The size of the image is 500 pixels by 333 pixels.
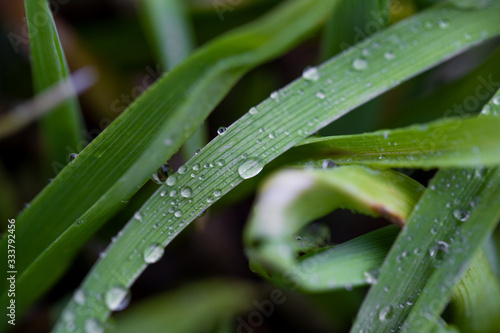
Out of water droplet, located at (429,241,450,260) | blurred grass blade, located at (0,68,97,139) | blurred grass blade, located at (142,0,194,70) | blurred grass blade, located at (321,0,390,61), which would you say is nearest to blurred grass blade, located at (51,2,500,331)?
blurred grass blade, located at (321,0,390,61)

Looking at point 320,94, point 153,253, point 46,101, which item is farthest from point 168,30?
point 153,253

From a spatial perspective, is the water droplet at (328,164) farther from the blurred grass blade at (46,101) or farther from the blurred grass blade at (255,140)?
the blurred grass blade at (46,101)

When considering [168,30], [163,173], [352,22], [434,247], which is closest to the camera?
[434,247]

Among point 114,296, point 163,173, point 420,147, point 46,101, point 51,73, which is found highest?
point 46,101

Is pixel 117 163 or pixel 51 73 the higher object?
pixel 51 73

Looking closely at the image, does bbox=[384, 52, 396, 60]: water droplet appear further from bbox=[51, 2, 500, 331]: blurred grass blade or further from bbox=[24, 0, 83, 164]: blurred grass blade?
bbox=[24, 0, 83, 164]: blurred grass blade

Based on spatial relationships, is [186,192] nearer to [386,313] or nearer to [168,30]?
[386,313]

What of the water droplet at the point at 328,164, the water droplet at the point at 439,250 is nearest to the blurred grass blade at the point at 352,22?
the water droplet at the point at 328,164
